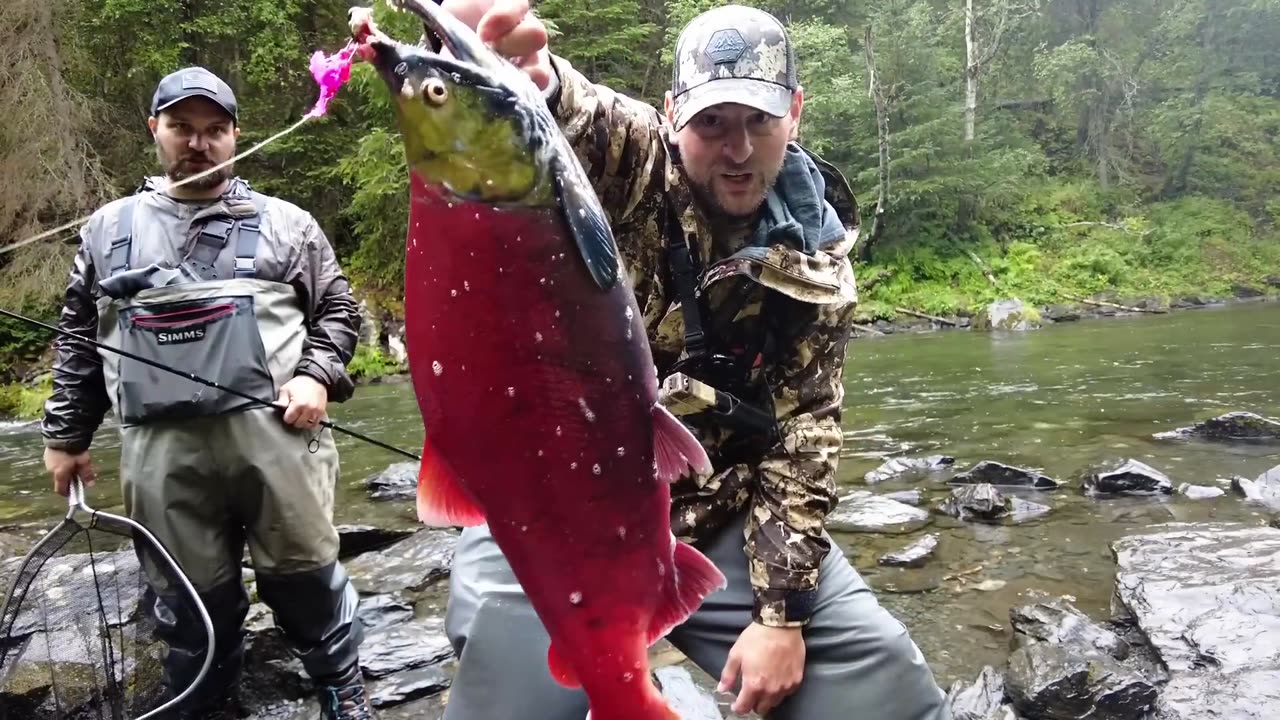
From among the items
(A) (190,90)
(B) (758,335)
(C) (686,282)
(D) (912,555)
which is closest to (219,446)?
(A) (190,90)

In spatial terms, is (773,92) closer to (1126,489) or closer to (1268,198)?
(1126,489)

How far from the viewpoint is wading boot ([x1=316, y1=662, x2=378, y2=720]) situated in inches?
141

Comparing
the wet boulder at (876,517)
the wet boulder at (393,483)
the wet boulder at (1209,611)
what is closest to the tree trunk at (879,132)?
the wet boulder at (876,517)

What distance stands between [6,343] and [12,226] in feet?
9.51

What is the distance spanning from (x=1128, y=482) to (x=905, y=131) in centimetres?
2217

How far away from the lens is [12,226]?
18.3 meters

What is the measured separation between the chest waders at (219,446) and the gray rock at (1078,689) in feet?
9.92

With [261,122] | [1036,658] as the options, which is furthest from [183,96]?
[261,122]

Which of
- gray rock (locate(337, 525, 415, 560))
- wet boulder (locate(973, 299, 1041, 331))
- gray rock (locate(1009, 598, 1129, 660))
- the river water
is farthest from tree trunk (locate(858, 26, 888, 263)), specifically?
gray rock (locate(1009, 598, 1129, 660))

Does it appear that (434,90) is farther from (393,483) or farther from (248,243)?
(393,483)

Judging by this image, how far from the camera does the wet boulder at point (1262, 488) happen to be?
6.37 metres

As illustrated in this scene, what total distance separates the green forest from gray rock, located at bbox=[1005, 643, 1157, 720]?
12906 millimetres

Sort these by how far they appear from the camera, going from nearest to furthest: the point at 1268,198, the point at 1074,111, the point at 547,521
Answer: the point at 547,521 → the point at 1268,198 → the point at 1074,111

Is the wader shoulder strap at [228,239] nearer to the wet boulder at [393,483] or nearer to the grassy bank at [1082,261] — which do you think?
the wet boulder at [393,483]
